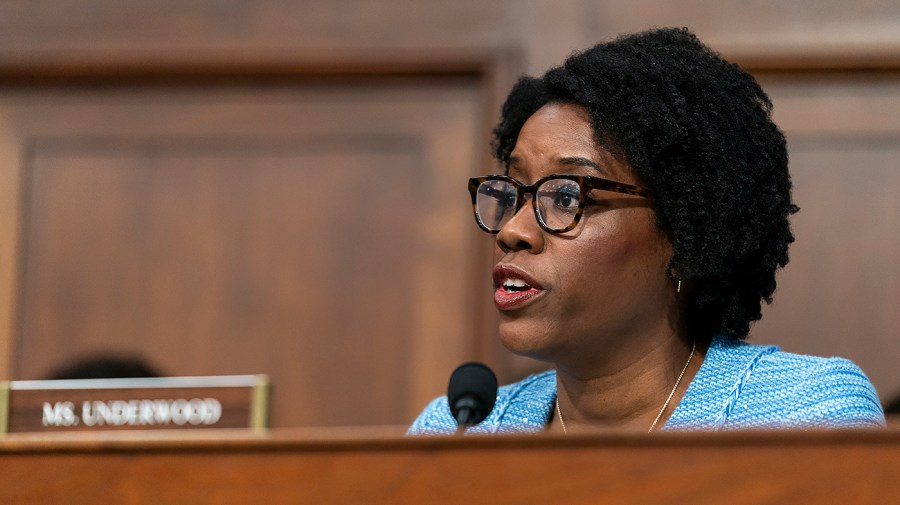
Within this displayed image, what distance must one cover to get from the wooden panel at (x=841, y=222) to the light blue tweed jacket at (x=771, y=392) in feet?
2.70

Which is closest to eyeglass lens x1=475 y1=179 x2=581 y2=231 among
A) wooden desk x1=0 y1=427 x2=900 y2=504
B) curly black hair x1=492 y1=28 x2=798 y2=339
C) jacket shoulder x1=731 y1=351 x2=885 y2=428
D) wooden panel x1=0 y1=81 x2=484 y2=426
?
curly black hair x1=492 y1=28 x2=798 y2=339

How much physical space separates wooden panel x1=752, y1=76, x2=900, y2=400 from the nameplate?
46.7 inches

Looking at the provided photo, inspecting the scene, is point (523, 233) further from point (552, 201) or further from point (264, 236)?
point (264, 236)

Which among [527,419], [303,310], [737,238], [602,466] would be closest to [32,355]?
[303,310]

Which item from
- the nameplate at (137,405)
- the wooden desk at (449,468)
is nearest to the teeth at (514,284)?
the nameplate at (137,405)

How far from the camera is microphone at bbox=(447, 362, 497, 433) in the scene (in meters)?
1.62

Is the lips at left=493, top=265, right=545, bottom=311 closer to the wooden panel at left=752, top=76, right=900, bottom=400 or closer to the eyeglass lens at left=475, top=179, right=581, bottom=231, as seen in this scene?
the eyeglass lens at left=475, top=179, right=581, bottom=231

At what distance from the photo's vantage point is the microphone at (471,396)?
63.9 inches

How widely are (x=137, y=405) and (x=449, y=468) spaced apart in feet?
5.05

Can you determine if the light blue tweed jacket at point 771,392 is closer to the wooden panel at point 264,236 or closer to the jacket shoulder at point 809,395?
the jacket shoulder at point 809,395

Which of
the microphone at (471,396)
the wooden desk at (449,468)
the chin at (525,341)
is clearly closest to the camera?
the wooden desk at (449,468)

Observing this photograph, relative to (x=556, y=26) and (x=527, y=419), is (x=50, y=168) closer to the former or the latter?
(x=556, y=26)

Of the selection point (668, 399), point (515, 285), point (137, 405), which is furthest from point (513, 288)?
point (137, 405)

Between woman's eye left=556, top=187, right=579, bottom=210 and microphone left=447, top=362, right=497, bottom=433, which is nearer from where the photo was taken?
microphone left=447, top=362, right=497, bottom=433
